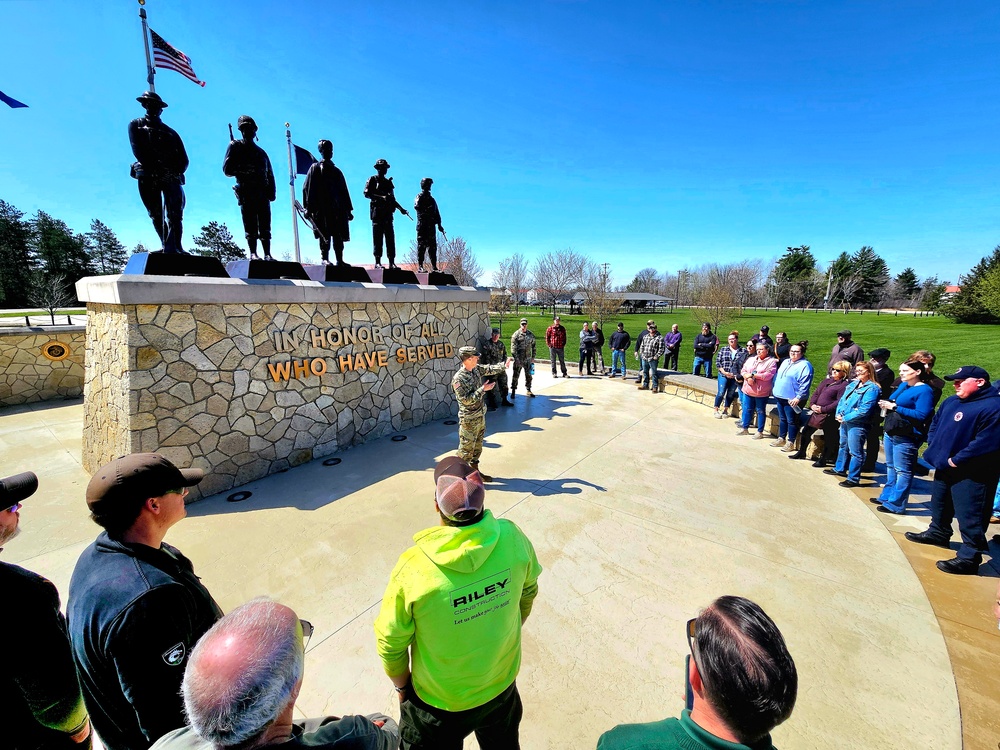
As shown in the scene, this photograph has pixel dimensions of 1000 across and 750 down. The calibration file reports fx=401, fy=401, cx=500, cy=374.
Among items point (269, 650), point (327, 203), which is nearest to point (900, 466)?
point (269, 650)

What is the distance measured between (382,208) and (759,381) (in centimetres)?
762

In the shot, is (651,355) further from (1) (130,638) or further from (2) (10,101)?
(2) (10,101)

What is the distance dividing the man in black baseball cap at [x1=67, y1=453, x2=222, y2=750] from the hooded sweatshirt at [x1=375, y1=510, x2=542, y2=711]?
2.28 feet

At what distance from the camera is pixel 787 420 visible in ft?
21.1

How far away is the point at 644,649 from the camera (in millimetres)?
2807

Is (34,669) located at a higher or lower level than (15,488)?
lower

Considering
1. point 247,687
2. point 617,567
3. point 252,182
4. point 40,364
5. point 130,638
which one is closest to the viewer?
point 247,687

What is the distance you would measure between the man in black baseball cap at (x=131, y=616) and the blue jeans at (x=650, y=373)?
1010cm

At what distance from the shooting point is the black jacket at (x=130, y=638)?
1.33 meters

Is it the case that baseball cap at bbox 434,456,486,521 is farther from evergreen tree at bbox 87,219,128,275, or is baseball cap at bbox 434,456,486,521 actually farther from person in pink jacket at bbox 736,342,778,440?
evergreen tree at bbox 87,219,128,275

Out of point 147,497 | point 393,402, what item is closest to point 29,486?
point 147,497

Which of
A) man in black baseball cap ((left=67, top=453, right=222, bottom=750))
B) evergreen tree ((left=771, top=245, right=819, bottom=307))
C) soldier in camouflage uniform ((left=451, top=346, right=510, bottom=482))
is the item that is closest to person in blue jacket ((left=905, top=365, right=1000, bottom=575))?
soldier in camouflage uniform ((left=451, top=346, right=510, bottom=482))

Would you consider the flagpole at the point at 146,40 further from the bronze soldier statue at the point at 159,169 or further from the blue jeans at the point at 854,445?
the blue jeans at the point at 854,445

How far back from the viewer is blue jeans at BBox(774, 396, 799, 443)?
6.34m
